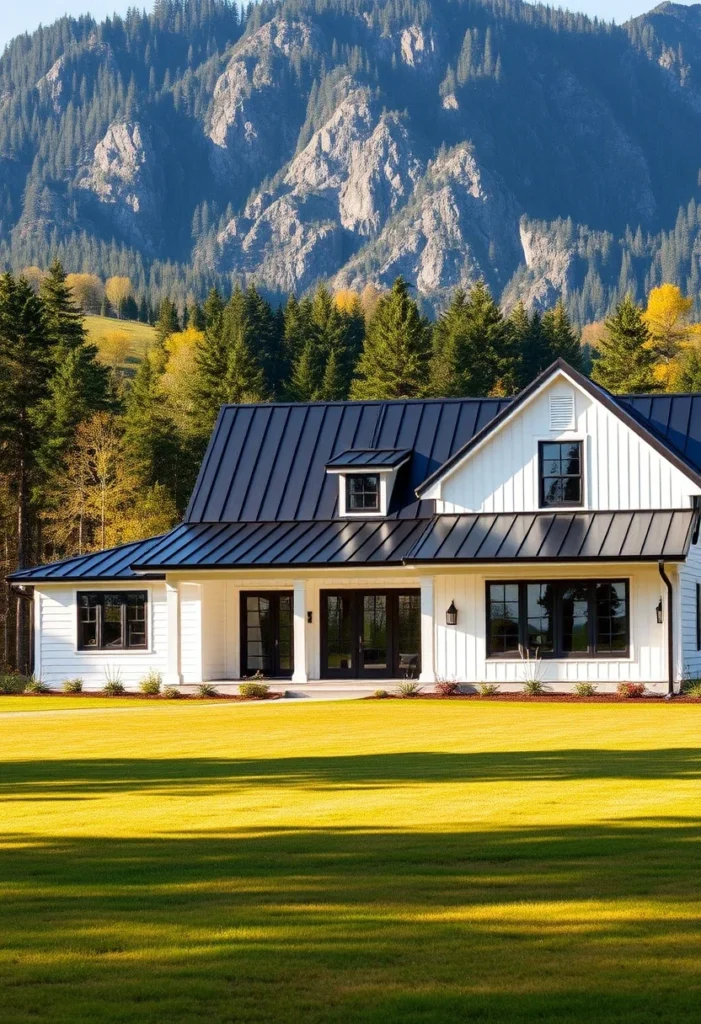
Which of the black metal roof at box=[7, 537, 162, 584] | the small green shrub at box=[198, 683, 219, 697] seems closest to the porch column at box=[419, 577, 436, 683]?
the small green shrub at box=[198, 683, 219, 697]

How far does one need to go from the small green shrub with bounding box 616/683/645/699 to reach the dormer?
818 centimetres

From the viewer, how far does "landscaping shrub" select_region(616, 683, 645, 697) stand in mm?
34281

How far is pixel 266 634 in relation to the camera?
39.5 m

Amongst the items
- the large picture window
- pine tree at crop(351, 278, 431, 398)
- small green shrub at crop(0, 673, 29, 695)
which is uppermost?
pine tree at crop(351, 278, 431, 398)

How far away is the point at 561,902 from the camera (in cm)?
930

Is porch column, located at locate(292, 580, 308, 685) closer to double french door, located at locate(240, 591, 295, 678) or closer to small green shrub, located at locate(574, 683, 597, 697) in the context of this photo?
double french door, located at locate(240, 591, 295, 678)

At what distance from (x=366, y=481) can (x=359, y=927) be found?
103 feet

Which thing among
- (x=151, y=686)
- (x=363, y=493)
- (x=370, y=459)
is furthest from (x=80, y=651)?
(x=370, y=459)

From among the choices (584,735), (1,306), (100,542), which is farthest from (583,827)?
(1,306)

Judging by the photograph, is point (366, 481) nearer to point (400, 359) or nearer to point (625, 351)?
point (400, 359)

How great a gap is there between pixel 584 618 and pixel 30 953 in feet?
94.5

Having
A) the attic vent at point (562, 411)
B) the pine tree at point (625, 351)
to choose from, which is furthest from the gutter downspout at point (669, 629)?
the pine tree at point (625, 351)

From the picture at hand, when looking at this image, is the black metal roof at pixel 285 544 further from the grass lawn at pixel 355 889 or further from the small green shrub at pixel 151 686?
the grass lawn at pixel 355 889

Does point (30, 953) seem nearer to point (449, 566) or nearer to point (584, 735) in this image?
point (584, 735)
